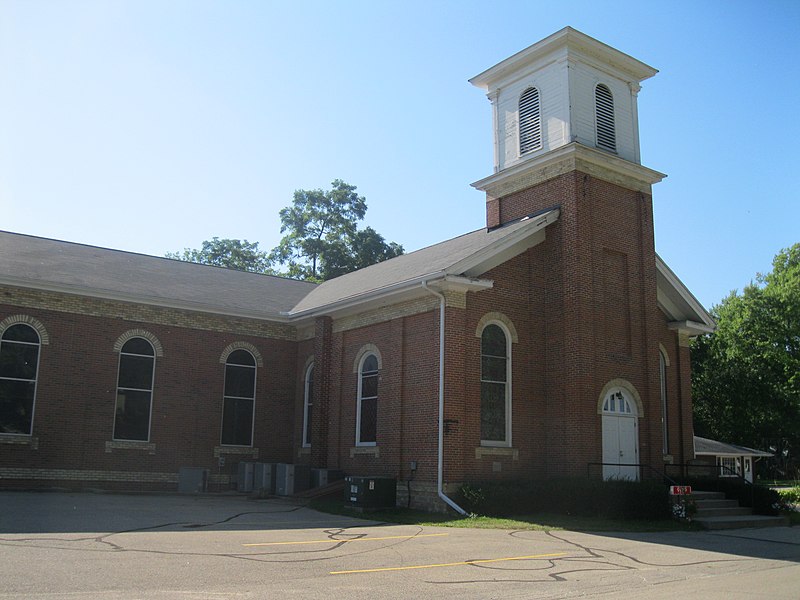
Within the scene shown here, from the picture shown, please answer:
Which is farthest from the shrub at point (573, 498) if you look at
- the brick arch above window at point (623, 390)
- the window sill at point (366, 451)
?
the window sill at point (366, 451)

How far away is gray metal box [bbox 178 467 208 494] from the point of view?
24500 mm

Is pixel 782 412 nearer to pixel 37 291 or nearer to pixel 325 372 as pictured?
pixel 325 372

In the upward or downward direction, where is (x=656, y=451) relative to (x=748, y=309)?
downward

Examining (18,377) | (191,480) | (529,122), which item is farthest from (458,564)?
(18,377)

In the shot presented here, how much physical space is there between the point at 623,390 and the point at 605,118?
826 cm

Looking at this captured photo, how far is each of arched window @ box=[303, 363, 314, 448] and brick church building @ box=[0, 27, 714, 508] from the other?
7 cm

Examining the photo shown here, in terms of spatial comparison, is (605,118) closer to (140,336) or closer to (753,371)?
(140,336)

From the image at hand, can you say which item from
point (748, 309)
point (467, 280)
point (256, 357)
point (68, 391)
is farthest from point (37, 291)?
point (748, 309)

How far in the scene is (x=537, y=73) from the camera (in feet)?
79.4

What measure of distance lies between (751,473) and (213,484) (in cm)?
3821

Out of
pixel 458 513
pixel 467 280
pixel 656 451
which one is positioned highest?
pixel 467 280

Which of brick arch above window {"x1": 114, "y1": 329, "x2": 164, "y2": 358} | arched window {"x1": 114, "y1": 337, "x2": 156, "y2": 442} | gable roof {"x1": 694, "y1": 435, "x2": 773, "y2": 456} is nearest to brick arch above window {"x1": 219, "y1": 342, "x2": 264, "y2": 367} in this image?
brick arch above window {"x1": 114, "y1": 329, "x2": 164, "y2": 358}

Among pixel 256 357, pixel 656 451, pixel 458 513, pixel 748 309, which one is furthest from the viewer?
pixel 748 309

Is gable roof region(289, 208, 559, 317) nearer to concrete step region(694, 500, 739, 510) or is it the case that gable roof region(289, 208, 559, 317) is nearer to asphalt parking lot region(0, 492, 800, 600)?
asphalt parking lot region(0, 492, 800, 600)
